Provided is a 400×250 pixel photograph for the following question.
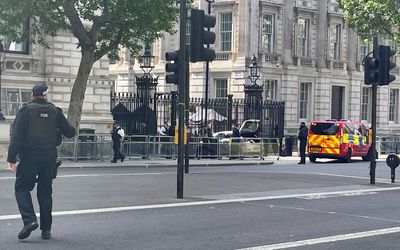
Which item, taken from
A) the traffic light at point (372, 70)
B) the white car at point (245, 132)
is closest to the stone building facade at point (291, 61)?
the white car at point (245, 132)

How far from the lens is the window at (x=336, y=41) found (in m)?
55.2

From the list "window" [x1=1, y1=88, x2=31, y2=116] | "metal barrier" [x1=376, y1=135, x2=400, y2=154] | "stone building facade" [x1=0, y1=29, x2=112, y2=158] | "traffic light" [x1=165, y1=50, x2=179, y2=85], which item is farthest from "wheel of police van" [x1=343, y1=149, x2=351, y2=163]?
"traffic light" [x1=165, y1=50, x2=179, y2=85]

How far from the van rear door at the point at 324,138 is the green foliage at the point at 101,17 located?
30.5ft

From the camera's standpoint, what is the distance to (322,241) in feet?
35.1

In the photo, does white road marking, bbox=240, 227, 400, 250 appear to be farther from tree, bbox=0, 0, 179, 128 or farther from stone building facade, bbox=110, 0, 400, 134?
stone building facade, bbox=110, 0, 400, 134

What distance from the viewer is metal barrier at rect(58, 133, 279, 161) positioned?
1146 inches

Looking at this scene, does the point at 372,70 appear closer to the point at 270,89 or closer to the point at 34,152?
the point at 34,152

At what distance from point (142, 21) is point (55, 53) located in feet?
30.9

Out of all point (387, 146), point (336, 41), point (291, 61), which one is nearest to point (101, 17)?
point (387, 146)

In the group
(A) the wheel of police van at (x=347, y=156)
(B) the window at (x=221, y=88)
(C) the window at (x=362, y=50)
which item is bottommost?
(A) the wheel of police van at (x=347, y=156)

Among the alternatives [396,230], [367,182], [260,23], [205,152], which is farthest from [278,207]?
[260,23]

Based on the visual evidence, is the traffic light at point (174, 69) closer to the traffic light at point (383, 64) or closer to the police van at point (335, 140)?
the traffic light at point (383, 64)

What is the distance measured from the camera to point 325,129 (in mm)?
35875

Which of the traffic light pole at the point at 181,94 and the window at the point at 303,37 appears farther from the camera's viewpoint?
the window at the point at 303,37
